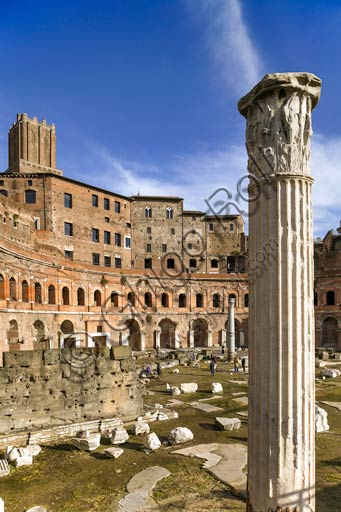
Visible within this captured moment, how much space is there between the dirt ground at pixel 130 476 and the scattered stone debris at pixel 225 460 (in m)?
0.24

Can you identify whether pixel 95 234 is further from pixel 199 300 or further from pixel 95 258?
pixel 199 300

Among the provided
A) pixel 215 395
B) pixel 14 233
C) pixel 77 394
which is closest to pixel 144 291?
pixel 14 233

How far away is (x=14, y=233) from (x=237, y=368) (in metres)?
18.3

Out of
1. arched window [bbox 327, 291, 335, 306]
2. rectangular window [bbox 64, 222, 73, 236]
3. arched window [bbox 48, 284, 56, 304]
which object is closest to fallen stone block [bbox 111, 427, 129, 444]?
arched window [bbox 48, 284, 56, 304]

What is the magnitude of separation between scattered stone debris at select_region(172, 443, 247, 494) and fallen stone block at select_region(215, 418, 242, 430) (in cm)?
133

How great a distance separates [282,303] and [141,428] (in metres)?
9.88

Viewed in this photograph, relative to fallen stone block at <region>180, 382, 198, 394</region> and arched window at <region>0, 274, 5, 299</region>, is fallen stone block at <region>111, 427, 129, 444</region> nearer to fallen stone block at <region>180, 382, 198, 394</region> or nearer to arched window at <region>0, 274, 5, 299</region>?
fallen stone block at <region>180, 382, 198, 394</region>

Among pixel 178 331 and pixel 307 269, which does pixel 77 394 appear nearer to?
pixel 307 269

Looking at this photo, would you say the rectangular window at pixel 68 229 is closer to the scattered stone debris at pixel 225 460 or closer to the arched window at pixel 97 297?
the arched window at pixel 97 297

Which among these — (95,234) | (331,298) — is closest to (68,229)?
(95,234)

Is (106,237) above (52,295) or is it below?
above

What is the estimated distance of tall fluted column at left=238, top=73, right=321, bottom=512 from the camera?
14.5 ft

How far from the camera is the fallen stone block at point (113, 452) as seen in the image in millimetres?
10491

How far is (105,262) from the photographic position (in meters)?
40.8
